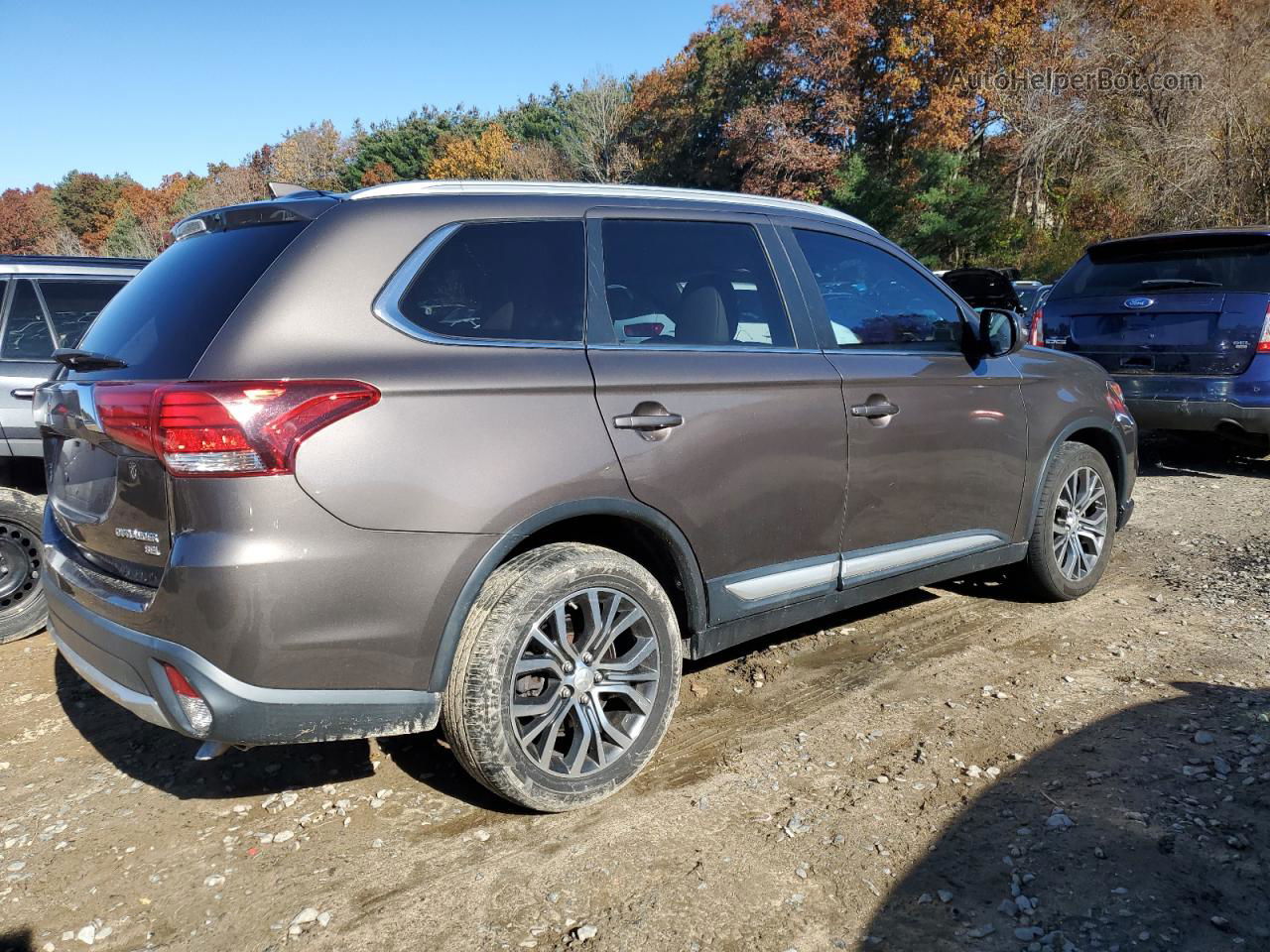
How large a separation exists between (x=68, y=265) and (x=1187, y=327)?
24.3 ft

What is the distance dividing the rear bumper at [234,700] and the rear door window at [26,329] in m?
2.87

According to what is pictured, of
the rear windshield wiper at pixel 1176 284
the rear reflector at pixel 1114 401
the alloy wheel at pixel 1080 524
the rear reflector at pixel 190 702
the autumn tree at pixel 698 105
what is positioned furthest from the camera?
the autumn tree at pixel 698 105

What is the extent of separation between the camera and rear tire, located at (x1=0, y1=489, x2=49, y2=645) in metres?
4.48

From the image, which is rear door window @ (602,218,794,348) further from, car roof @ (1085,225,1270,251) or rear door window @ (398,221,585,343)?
car roof @ (1085,225,1270,251)

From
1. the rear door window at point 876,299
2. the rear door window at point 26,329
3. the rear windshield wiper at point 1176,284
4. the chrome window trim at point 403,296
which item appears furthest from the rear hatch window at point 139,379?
the rear windshield wiper at point 1176,284

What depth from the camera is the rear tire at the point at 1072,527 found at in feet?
14.6

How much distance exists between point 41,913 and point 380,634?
1.19m

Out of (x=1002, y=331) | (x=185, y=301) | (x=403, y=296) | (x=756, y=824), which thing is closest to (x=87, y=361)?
(x=185, y=301)

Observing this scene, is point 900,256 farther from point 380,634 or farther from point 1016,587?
point 380,634

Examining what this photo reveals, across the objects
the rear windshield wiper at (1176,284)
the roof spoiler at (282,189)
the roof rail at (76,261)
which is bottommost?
the roof rail at (76,261)

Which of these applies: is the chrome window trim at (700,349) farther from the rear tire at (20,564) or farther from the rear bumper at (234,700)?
the rear tire at (20,564)

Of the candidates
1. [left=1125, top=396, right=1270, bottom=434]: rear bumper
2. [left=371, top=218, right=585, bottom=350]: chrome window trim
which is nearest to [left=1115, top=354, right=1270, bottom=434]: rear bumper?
[left=1125, top=396, right=1270, bottom=434]: rear bumper

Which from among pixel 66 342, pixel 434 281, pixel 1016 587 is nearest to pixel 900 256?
pixel 1016 587

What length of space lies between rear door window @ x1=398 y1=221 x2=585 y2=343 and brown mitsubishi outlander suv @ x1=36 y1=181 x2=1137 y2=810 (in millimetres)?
10
